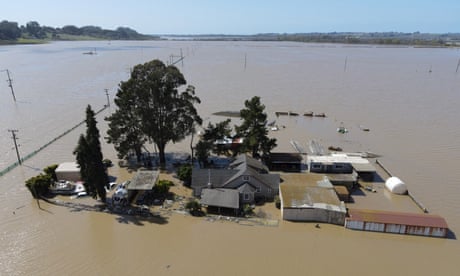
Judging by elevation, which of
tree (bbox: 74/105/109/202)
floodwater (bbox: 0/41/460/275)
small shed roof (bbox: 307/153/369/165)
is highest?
tree (bbox: 74/105/109/202)

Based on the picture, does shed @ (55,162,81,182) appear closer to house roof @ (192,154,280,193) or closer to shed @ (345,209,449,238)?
house roof @ (192,154,280,193)

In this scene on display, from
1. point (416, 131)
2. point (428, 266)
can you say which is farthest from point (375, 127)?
point (428, 266)

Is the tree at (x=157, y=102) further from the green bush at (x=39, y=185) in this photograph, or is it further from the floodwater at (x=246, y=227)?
the green bush at (x=39, y=185)

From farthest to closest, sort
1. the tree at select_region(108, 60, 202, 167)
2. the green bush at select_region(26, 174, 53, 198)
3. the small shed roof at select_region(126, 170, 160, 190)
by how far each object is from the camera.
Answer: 1. the tree at select_region(108, 60, 202, 167)
2. the green bush at select_region(26, 174, 53, 198)
3. the small shed roof at select_region(126, 170, 160, 190)

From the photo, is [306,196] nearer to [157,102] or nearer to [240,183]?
[240,183]

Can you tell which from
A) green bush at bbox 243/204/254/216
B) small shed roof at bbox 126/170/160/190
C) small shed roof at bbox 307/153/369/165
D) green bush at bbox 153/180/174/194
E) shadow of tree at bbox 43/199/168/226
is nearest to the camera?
shadow of tree at bbox 43/199/168/226

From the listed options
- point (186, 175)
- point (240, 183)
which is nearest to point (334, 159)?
point (240, 183)

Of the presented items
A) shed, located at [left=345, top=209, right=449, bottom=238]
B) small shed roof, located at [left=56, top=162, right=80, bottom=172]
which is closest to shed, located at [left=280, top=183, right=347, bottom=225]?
shed, located at [left=345, top=209, right=449, bottom=238]
